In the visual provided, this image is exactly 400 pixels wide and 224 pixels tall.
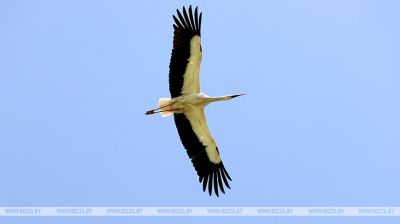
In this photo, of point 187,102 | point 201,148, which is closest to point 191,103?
point 187,102

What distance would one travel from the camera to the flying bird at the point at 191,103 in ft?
65.9

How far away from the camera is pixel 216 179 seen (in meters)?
20.9

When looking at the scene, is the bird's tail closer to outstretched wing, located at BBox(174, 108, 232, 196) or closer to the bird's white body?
the bird's white body

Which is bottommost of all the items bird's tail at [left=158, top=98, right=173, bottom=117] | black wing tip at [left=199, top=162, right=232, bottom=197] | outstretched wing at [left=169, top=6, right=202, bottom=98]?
black wing tip at [left=199, top=162, right=232, bottom=197]

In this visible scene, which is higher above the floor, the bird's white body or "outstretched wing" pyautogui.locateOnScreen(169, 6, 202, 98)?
"outstretched wing" pyautogui.locateOnScreen(169, 6, 202, 98)

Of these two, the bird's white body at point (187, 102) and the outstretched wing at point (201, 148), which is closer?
the bird's white body at point (187, 102)

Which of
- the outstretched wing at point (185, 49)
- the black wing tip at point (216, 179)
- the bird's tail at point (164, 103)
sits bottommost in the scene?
the black wing tip at point (216, 179)

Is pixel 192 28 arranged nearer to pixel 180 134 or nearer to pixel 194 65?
pixel 194 65

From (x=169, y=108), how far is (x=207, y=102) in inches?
34.1

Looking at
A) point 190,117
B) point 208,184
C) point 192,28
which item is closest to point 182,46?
point 192,28

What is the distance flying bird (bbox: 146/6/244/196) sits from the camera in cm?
2008

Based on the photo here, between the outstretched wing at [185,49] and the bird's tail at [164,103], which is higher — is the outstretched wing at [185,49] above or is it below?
above

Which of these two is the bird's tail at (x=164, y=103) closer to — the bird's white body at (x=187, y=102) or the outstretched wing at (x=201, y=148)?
the bird's white body at (x=187, y=102)

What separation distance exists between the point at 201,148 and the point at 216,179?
79cm
